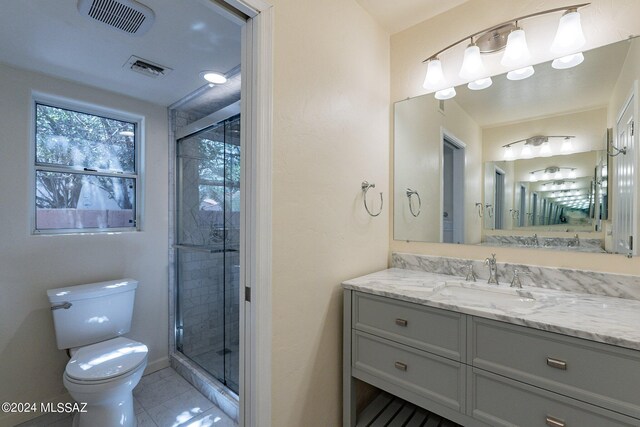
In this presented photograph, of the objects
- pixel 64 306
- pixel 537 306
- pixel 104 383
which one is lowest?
pixel 104 383

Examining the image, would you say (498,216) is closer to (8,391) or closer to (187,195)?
(187,195)

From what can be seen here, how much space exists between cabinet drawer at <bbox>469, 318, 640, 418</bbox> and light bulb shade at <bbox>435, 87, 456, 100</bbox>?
128 centimetres

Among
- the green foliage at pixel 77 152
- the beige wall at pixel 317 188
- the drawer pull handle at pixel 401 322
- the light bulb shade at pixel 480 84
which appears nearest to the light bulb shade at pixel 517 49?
the light bulb shade at pixel 480 84

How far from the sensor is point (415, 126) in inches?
74.7

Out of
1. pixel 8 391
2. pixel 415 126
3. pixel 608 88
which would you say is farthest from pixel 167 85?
pixel 608 88

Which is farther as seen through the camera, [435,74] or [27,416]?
[27,416]

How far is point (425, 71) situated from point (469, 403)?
1.77 meters

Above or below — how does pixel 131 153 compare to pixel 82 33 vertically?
below

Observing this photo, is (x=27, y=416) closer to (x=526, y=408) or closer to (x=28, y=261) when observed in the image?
(x=28, y=261)

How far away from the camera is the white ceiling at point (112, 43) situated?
4.61 feet

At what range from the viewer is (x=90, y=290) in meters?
1.94

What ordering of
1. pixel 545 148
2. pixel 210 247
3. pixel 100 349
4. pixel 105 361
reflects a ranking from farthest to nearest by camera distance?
pixel 210 247 → pixel 100 349 → pixel 105 361 → pixel 545 148

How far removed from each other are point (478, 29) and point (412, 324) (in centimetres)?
162

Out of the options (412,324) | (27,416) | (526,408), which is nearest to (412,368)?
(412,324)
